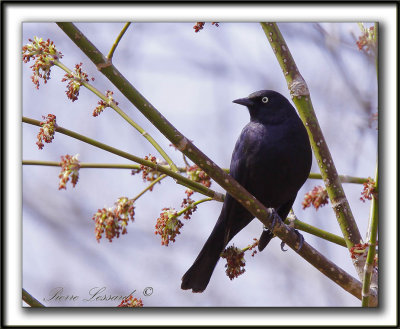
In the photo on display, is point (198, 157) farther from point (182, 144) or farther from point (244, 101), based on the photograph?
point (244, 101)

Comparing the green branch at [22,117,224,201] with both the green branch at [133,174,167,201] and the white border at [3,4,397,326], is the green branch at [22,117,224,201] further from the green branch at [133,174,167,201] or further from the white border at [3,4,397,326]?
the white border at [3,4,397,326]

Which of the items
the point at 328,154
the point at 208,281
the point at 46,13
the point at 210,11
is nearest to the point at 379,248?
the point at 328,154

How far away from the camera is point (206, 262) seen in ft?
7.95

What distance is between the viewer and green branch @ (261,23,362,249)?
2.10 metres

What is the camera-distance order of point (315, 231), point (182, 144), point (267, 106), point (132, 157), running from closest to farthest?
point (132, 157) → point (182, 144) → point (315, 231) → point (267, 106)

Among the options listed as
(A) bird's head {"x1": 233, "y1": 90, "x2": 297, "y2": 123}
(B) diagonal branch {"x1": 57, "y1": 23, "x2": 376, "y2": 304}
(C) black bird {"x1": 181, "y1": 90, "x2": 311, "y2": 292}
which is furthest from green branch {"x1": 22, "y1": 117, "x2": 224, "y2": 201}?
(A) bird's head {"x1": 233, "y1": 90, "x2": 297, "y2": 123}

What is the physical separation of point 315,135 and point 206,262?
0.74 meters

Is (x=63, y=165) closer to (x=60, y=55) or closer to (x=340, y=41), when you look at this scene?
(x=60, y=55)

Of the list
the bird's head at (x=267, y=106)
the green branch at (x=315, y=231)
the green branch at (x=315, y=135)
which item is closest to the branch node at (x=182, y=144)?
the green branch at (x=315, y=231)

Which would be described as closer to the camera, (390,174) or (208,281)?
(390,174)

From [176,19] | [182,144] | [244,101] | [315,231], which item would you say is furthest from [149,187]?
[244,101]

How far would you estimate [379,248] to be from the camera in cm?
210

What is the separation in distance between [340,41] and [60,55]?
3.61 ft

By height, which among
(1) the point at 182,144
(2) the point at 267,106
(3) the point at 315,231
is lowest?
(3) the point at 315,231
